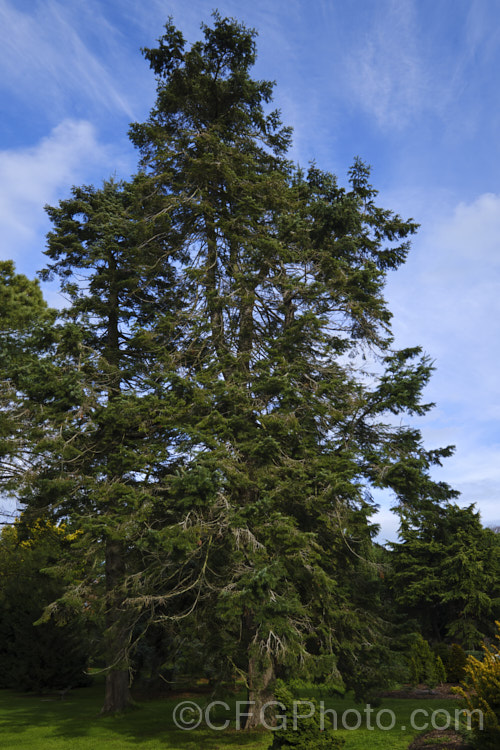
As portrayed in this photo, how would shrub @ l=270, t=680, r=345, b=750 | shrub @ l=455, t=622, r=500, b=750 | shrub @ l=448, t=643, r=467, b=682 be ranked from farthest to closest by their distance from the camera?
shrub @ l=448, t=643, r=467, b=682, shrub @ l=270, t=680, r=345, b=750, shrub @ l=455, t=622, r=500, b=750

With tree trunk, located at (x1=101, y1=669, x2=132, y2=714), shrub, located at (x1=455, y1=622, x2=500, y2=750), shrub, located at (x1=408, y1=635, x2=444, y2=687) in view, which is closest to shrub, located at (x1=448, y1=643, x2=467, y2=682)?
shrub, located at (x1=408, y1=635, x2=444, y2=687)

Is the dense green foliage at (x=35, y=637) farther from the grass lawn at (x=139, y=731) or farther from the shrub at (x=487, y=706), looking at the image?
the shrub at (x=487, y=706)

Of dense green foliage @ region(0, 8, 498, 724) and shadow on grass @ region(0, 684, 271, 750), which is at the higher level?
dense green foliage @ region(0, 8, 498, 724)

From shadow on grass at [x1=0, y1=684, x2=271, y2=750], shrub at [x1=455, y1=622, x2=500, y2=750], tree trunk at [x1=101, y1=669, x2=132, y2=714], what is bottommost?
shadow on grass at [x1=0, y1=684, x2=271, y2=750]

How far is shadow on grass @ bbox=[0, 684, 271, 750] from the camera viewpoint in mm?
12312

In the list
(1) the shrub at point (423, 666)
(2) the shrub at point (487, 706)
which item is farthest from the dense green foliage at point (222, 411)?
(1) the shrub at point (423, 666)

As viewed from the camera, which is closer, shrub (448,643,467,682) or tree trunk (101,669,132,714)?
tree trunk (101,669,132,714)

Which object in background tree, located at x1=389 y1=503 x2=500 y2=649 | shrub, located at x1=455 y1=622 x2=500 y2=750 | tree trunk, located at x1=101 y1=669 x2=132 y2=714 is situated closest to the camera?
shrub, located at x1=455 y1=622 x2=500 y2=750

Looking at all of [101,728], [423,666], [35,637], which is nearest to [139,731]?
[101,728]

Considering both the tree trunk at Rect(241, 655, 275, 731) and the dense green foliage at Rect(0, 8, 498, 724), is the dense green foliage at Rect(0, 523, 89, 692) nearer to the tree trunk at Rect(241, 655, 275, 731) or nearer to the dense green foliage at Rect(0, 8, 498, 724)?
the dense green foliage at Rect(0, 8, 498, 724)

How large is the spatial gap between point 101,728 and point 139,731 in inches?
47.8

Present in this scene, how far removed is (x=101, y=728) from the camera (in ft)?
47.0

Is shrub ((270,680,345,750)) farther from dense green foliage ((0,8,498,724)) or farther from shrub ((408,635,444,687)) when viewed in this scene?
shrub ((408,635,444,687))

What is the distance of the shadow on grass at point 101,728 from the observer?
40.4 ft
